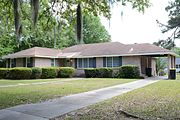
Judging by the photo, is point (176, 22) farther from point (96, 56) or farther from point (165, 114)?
point (165, 114)

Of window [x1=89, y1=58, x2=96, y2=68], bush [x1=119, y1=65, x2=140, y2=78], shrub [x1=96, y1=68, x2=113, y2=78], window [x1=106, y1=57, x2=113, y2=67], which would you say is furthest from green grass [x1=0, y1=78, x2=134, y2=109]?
window [x1=89, y1=58, x2=96, y2=68]

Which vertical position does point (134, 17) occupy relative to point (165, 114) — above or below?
above

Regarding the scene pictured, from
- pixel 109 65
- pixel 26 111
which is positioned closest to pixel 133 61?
pixel 109 65

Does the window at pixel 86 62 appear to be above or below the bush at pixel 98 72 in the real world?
above

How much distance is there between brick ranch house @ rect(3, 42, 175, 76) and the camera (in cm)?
2375

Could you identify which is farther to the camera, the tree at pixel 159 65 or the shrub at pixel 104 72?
the tree at pixel 159 65

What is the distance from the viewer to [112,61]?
81.9 ft

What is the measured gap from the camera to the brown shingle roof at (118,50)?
886 inches

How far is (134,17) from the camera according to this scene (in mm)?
9555

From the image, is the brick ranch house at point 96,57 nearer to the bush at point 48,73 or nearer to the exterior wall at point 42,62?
the exterior wall at point 42,62

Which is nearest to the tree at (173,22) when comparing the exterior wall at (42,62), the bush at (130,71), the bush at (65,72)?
the bush at (130,71)

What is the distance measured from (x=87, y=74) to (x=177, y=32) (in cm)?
1353

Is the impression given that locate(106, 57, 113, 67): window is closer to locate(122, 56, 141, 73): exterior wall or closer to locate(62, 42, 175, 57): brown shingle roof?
locate(62, 42, 175, 57): brown shingle roof

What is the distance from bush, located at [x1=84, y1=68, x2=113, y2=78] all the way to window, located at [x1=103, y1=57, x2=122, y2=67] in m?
1.19
